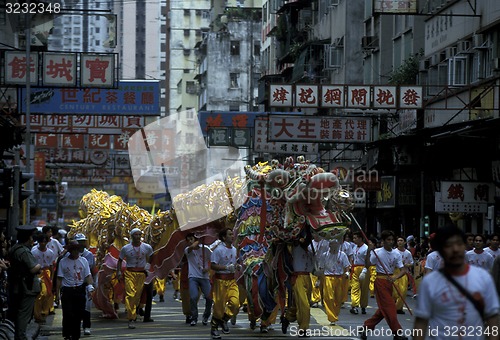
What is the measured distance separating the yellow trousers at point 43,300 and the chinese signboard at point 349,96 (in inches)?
372

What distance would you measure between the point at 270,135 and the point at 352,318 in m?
10.9

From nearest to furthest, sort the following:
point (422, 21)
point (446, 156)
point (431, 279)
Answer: point (431, 279) → point (446, 156) → point (422, 21)

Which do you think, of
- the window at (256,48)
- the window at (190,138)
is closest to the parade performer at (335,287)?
the window at (190,138)

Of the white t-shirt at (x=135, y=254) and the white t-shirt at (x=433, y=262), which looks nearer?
the white t-shirt at (x=433, y=262)

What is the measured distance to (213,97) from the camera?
93.3 meters

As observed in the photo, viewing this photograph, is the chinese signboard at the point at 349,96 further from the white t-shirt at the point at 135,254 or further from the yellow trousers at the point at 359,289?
the white t-shirt at the point at 135,254

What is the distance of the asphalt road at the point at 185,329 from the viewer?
17391mm

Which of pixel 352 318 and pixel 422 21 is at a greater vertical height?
pixel 422 21

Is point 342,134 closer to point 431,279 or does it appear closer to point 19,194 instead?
point 19,194

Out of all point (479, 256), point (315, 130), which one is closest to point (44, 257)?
point (479, 256)

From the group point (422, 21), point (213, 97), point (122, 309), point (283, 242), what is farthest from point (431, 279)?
point (213, 97)

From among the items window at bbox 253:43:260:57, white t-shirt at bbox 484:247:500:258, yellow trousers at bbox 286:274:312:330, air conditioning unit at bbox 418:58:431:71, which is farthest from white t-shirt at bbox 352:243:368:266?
window at bbox 253:43:260:57

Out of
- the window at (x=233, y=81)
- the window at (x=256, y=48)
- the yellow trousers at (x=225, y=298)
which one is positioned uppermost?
the window at (x=256, y=48)

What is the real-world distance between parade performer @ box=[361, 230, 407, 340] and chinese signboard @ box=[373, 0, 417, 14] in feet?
40.0
